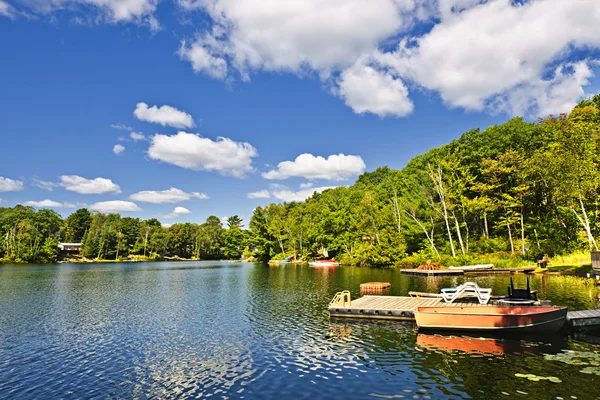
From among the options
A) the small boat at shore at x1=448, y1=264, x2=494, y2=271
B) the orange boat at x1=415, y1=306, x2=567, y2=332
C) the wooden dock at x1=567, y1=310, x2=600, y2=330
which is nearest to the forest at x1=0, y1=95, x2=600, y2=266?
the small boat at shore at x1=448, y1=264, x2=494, y2=271

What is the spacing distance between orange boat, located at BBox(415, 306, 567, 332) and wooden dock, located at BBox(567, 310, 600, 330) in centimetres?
53

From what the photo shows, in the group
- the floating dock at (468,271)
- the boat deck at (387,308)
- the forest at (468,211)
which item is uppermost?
the forest at (468,211)

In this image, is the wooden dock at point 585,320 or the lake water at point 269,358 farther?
the wooden dock at point 585,320

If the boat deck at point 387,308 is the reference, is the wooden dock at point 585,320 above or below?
above

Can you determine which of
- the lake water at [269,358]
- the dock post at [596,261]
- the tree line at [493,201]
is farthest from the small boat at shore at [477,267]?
the lake water at [269,358]

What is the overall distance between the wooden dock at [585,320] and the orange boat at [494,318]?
527 mm

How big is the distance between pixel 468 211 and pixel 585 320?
55522 millimetres

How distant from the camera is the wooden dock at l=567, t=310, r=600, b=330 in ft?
66.8

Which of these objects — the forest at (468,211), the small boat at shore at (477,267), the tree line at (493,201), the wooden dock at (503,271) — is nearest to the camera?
the tree line at (493,201)

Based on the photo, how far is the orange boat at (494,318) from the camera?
66.8 ft

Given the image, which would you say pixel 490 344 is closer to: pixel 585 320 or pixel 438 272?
pixel 585 320

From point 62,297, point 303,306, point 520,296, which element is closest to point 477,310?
point 520,296

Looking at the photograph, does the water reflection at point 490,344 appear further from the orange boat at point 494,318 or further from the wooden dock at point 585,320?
the wooden dock at point 585,320

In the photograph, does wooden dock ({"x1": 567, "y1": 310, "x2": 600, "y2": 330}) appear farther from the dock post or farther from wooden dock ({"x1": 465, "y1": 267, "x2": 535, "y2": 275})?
wooden dock ({"x1": 465, "y1": 267, "x2": 535, "y2": 275})
